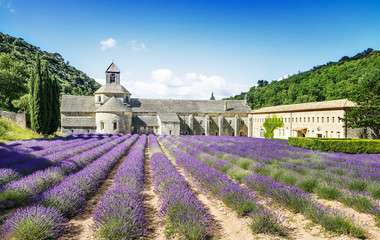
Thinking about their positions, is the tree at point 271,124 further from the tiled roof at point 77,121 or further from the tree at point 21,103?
the tree at point 21,103

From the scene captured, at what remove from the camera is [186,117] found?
38875mm

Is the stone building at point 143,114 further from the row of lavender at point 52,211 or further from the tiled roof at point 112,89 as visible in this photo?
the row of lavender at point 52,211

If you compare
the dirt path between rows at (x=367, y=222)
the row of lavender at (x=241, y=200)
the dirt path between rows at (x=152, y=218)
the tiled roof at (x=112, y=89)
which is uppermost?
the tiled roof at (x=112, y=89)

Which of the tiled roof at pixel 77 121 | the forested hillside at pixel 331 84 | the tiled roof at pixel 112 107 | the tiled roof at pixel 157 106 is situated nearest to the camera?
the tiled roof at pixel 112 107

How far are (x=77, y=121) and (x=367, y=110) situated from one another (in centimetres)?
3875

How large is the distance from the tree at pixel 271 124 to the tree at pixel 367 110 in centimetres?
1026

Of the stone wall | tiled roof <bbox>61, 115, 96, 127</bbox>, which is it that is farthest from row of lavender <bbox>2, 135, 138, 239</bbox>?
tiled roof <bbox>61, 115, 96, 127</bbox>

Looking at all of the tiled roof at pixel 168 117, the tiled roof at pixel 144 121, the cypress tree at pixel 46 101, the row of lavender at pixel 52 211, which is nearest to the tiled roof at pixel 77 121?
the tiled roof at pixel 144 121

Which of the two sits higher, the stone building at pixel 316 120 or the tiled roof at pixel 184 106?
the tiled roof at pixel 184 106

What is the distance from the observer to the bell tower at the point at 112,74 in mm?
38688

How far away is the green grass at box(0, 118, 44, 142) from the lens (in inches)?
680

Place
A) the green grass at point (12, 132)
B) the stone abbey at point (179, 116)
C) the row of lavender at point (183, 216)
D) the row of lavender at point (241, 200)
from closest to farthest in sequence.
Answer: the row of lavender at point (183, 216) → the row of lavender at point (241, 200) → the green grass at point (12, 132) → the stone abbey at point (179, 116)

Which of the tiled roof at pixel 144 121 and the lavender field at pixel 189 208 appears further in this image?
the tiled roof at pixel 144 121

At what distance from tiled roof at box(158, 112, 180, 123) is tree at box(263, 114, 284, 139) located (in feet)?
47.5
